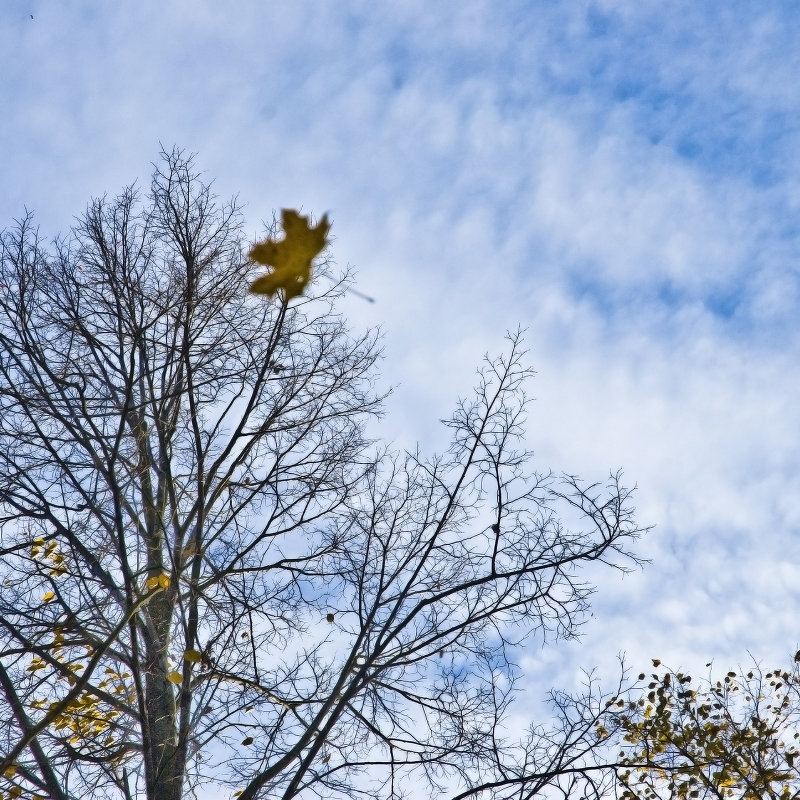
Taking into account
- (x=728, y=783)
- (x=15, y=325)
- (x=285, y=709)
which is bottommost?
(x=285, y=709)

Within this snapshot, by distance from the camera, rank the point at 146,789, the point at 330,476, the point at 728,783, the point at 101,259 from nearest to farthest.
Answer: the point at 146,789 → the point at 101,259 → the point at 330,476 → the point at 728,783

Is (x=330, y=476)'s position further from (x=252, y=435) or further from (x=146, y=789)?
(x=146, y=789)

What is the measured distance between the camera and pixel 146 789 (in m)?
4.43

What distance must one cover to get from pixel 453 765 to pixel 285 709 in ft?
4.00

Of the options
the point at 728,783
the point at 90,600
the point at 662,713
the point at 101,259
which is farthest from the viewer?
the point at 662,713

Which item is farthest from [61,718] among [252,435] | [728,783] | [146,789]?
[728,783]

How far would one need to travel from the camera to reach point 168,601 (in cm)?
533

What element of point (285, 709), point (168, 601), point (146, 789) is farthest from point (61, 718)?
point (285, 709)

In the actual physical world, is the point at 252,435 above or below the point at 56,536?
above

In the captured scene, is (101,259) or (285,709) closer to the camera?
(285,709)

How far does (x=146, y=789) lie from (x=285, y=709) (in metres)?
1.00

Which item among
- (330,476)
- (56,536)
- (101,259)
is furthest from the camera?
(330,476)

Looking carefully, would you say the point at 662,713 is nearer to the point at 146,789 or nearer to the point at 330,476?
the point at 330,476

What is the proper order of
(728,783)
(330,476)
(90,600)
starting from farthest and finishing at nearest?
(728,783) < (330,476) < (90,600)
